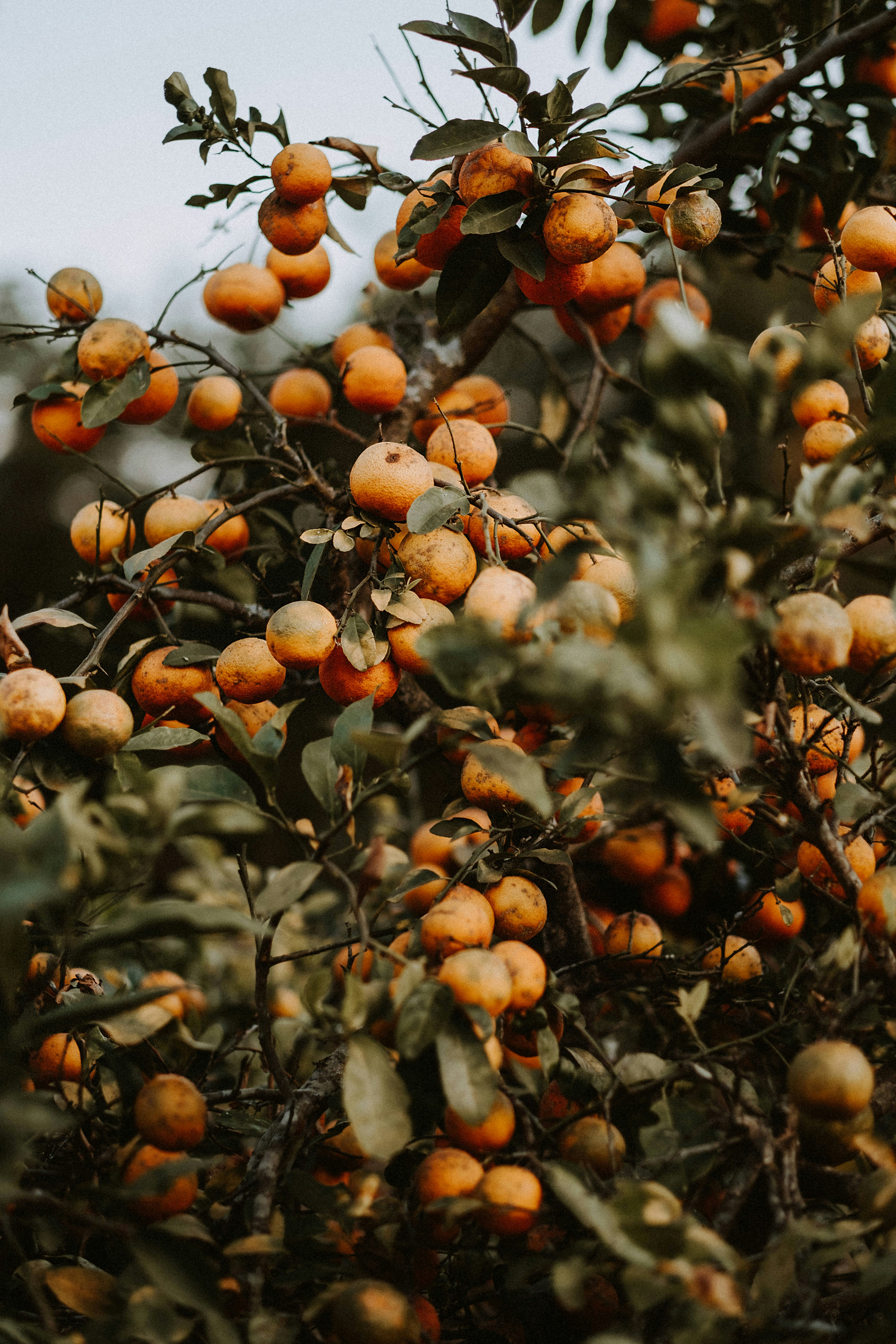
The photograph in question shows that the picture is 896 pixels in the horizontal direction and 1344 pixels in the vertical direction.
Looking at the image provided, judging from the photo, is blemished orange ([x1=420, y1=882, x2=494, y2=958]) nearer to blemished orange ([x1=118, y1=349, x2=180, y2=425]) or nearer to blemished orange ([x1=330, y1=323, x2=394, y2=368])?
blemished orange ([x1=118, y1=349, x2=180, y2=425])

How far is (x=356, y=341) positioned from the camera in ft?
5.10

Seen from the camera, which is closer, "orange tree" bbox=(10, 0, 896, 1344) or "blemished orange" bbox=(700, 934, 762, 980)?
"orange tree" bbox=(10, 0, 896, 1344)

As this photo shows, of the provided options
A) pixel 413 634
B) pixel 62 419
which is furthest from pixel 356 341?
pixel 413 634

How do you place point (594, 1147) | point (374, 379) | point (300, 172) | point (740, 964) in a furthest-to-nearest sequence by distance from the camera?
1. point (374, 379)
2. point (300, 172)
3. point (740, 964)
4. point (594, 1147)

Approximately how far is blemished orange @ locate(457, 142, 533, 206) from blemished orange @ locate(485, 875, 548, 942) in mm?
781

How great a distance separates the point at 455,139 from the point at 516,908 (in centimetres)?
87

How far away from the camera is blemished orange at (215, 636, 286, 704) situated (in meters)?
1.04

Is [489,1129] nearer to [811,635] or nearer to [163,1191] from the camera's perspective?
[163,1191]

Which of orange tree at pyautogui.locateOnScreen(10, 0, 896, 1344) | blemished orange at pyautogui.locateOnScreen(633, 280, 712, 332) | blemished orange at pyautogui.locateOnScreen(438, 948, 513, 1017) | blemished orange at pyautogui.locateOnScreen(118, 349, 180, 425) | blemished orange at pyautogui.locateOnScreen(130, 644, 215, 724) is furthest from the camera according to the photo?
blemished orange at pyautogui.locateOnScreen(633, 280, 712, 332)

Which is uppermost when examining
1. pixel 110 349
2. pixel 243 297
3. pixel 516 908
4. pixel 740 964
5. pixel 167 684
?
pixel 243 297

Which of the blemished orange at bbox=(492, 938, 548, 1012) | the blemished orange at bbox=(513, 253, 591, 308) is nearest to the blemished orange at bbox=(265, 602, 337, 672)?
the blemished orange at bbox=(492, 938, 548, 1012)

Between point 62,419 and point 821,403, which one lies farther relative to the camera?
point 62,419

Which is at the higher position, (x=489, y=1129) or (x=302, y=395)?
(x=302, y=395)

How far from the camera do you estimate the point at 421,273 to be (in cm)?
143
